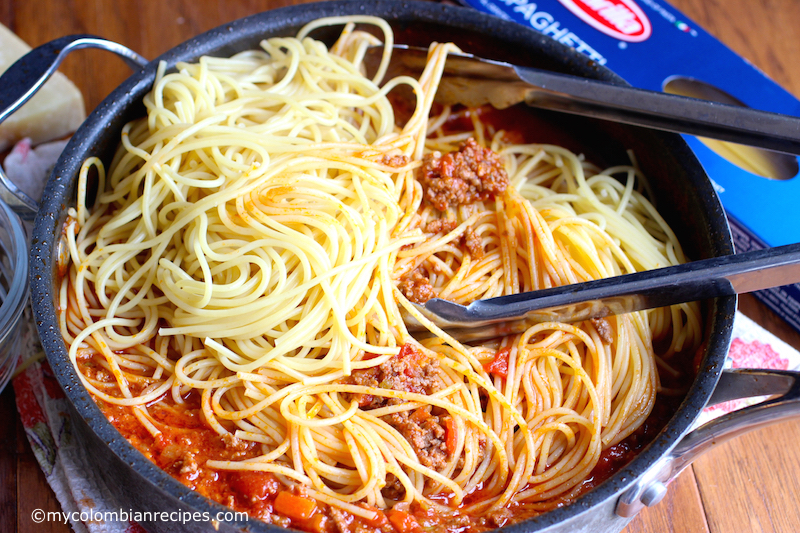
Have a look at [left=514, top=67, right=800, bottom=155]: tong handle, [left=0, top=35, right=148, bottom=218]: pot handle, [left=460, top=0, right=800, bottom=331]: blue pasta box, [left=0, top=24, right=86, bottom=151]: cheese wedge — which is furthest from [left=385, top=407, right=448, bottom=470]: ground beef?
[left=0, top=24, right=86, bottom=151]: cheese wedge

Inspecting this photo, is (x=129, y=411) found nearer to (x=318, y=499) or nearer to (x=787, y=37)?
(x=318, y=499)

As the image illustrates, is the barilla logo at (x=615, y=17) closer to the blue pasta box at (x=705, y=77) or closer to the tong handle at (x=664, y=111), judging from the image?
the blue pasta box at (x=705, y=77)

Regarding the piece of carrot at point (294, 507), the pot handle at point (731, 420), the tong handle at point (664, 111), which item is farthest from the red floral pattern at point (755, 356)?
the piece of carrot at point (294, 507)

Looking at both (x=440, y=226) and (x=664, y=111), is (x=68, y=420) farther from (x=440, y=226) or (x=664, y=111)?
(x=664, y=111)

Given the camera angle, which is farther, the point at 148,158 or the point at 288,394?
the point at 148,158

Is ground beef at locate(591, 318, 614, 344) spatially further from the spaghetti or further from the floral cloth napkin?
the floral cloth napkin

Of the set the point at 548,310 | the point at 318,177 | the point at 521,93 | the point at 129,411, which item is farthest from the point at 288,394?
the point at 521,93
